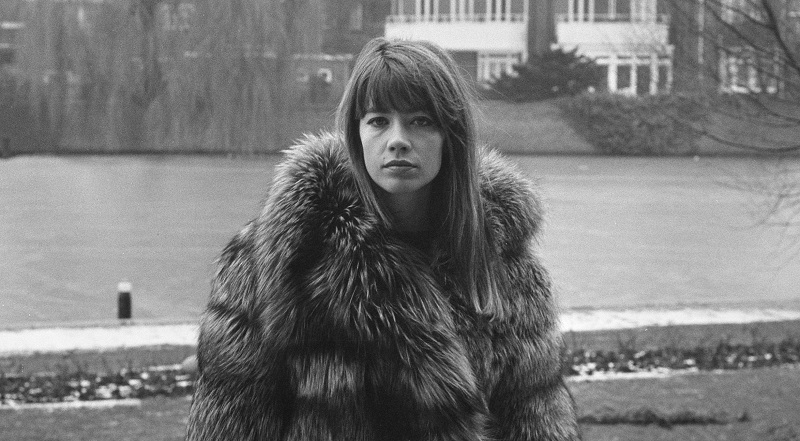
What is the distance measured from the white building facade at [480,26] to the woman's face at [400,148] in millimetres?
54752

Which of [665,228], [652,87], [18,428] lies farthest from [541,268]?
[665,228]

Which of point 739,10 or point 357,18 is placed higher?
point 357,18

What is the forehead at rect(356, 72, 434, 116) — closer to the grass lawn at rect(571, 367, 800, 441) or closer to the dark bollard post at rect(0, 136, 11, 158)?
the grass lawn at rect(571, 367, 800, 441)

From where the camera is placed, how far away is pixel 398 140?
2166mm

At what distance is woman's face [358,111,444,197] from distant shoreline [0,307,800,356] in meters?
6.01

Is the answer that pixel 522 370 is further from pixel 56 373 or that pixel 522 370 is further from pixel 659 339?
pixel 659 339

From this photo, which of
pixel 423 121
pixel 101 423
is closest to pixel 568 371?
pixel 101 423

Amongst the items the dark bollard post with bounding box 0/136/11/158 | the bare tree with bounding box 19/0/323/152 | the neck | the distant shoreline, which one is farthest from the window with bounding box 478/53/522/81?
the neck

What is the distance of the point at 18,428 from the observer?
20.9ft

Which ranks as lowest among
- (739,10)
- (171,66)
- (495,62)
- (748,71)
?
(748,71)

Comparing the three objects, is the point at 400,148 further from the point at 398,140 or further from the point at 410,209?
the point at 410,209

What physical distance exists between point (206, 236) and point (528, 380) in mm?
22206

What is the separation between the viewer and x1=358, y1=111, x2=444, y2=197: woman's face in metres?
2.18

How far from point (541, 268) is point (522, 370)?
0.79 feet
